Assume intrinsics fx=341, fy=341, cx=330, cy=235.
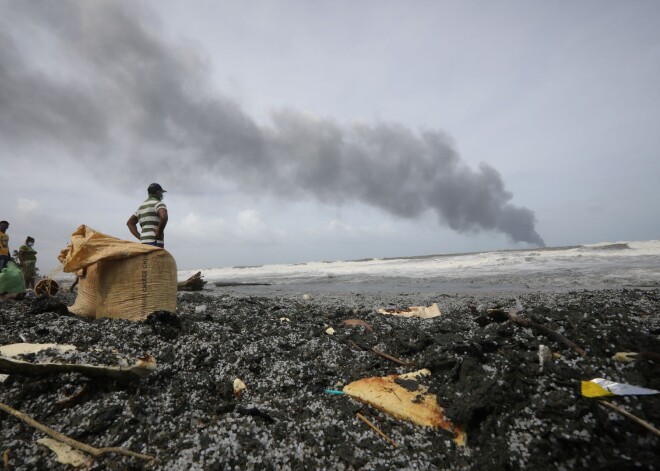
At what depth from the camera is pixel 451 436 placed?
1.99 metres

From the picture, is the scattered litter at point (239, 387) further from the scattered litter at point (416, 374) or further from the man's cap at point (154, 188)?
the man's cap at point (154, 188)

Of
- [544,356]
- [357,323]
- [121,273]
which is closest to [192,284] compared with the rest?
[121,273]

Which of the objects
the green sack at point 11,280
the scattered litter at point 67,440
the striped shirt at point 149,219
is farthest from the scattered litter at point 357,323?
the green sack at point 11,280

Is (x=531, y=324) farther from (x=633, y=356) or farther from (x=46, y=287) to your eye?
(x=46, y=287)

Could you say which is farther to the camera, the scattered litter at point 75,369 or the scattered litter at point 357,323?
the scattered litter at point 357,323

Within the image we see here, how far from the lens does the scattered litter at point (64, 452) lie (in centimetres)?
173

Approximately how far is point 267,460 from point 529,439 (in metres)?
1.41

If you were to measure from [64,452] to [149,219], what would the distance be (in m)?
3.57

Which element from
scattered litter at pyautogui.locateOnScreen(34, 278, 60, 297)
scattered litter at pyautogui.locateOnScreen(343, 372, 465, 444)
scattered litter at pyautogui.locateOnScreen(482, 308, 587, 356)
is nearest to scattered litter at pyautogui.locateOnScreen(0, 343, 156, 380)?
scattered litter at pyautogui.locateOnScreen(343, 372, 465, 444)

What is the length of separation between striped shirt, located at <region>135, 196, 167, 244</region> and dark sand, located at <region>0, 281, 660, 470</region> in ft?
5.30

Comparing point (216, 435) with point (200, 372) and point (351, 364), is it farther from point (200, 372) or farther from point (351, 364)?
point (351, 364)

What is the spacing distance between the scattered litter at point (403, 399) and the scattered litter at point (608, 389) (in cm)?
79

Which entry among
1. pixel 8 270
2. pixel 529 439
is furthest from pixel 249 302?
pixel 529 439

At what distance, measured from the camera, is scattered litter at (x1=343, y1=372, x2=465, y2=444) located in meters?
2.14
